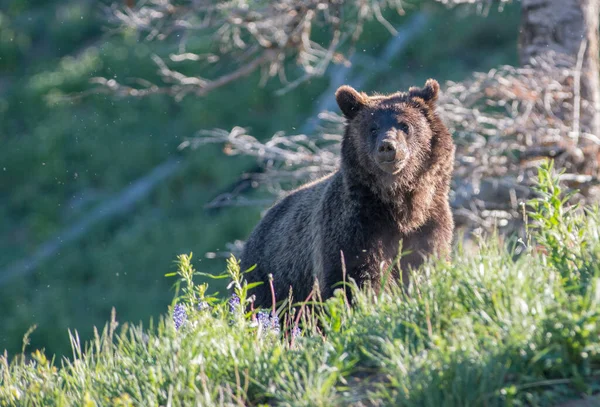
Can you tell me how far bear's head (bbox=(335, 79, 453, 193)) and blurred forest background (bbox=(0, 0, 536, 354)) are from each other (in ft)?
23.4

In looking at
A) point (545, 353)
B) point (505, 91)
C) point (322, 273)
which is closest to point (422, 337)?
point (545, 353)

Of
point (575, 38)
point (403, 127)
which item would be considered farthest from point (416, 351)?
point (575, 38)

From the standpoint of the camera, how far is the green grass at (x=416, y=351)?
117 inches

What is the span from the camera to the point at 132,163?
52.2ft

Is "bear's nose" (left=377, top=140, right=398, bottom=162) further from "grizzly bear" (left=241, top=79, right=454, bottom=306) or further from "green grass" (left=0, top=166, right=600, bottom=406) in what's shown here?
"green grass" (left=0, top=166, right=600, bottom=406)

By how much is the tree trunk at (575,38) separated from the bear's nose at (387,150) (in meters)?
3.47

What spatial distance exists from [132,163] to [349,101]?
10.8 meters

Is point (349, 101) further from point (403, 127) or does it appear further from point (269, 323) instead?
point (269, 323)

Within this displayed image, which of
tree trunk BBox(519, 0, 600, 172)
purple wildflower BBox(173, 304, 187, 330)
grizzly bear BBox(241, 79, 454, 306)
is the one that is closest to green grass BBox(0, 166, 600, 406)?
purple wildflower BBox(173, 304, 187, 330)

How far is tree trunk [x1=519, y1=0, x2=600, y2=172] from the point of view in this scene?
796 centimetres

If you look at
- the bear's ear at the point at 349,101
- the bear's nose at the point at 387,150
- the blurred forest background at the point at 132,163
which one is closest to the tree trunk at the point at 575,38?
the bear's ear at the point at 349,101

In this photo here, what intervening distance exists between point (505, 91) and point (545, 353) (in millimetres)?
5146

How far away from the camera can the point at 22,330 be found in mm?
12906

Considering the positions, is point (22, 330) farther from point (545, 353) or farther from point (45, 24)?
Result: point (545, 353)
